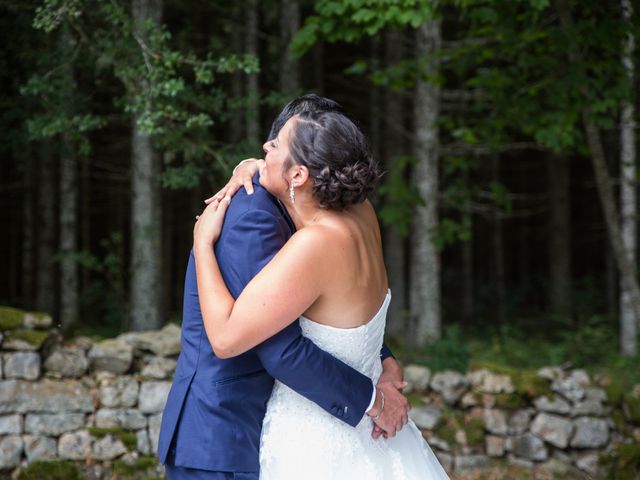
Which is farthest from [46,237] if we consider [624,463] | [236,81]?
[624,463]

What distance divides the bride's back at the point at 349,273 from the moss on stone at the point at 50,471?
156 inches

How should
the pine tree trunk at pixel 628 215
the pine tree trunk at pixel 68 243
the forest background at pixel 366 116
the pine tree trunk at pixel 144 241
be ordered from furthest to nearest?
the pine tree trunk at pixel 68 243
the pine tree trunk at pixel 628 215
the pine tree trunk at pixel 144 241
the forest background at pixel 366 116

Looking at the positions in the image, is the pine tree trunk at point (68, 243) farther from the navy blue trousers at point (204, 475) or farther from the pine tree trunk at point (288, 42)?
the navy blue trousers at point (204, 475)

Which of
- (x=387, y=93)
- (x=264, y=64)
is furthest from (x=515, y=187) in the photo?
(x=264, y=64)

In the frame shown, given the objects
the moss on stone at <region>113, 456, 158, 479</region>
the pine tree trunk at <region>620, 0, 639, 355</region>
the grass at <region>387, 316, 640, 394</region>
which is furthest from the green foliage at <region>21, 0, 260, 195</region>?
the pine tree trunk at <region>620, 0, 639, 355</region>

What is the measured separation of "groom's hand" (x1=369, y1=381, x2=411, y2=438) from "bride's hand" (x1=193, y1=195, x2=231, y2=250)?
0.75 metres

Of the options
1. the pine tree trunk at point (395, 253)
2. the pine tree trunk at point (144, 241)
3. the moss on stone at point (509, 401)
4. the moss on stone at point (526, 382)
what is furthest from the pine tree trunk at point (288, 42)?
the moss on stone at point (509, 401)

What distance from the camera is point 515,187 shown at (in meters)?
22.4

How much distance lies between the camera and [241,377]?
242cm

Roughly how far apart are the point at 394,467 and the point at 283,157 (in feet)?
3.73

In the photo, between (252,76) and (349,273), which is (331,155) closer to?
(349,273)

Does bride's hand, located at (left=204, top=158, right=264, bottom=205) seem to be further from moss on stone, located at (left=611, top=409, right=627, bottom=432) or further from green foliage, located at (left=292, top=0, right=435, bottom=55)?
moss on stone, located at (left=611, top=409, right=627, bottom=432)

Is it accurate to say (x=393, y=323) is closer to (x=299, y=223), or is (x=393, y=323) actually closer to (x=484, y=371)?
(x=484, y=371)

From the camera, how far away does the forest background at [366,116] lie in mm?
6352
